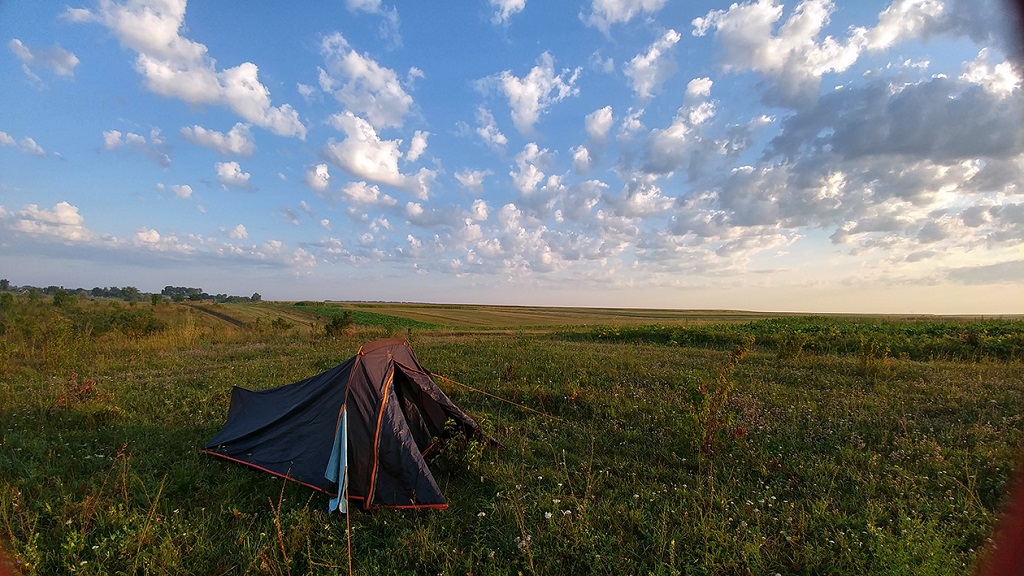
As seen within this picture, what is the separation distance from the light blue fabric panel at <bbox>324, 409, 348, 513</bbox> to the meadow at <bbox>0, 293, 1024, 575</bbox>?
0.55 feet

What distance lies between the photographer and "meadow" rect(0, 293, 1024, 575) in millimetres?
3658

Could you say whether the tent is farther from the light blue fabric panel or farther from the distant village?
the distant village

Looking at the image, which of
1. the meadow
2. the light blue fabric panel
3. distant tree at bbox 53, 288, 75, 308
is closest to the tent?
the light blue fabric panel

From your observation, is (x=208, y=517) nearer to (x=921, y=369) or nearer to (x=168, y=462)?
(x=168, y=462)

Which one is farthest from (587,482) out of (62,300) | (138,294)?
(138,294)

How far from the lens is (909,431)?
20.5 ft

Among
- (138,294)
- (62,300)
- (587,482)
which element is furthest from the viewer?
(138,294)

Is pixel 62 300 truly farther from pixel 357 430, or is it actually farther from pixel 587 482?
pixel 587 482

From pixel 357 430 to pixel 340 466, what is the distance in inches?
17.5

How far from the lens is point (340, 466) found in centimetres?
472

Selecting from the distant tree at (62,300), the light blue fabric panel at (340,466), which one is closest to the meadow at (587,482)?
the light blue fabric panel at (340,466)

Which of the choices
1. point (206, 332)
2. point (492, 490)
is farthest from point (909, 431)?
point (206, 332)

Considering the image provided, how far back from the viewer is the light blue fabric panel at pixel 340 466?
4.46 m

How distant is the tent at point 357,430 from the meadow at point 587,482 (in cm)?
25
